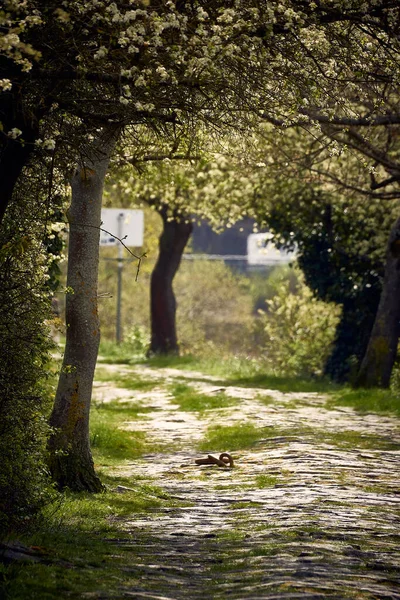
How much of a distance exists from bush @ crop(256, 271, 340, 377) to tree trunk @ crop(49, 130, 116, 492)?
58.5ft

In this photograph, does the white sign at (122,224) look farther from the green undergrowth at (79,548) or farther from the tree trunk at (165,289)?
the green undergrowth at (79,548)

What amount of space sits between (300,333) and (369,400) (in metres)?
15.1

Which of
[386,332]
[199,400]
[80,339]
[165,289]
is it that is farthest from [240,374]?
[80,339]

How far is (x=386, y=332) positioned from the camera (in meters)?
24.0

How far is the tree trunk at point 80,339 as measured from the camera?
12.7m

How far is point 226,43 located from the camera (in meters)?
9.50

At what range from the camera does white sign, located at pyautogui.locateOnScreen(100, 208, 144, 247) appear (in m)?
38.2

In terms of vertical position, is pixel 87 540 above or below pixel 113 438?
below

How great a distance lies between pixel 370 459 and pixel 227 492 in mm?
2636

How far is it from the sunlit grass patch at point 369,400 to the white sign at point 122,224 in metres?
15.6

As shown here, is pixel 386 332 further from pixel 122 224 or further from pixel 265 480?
pixel 122 224

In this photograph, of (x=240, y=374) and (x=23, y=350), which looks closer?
(x=23, y=350)

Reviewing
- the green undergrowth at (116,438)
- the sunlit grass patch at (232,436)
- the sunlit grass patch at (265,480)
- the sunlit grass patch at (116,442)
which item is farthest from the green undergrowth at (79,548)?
the sunlit grass patch at (232,436)

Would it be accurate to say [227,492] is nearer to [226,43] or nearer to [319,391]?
[226,43]
